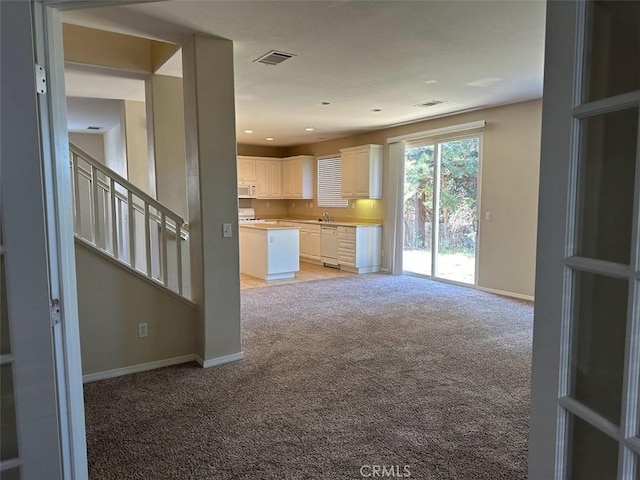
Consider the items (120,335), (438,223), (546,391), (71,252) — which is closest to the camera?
(546,391)

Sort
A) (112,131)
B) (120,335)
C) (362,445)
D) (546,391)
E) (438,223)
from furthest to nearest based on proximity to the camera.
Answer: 1. (112,131)
2. (438,223)
3. (120,335)
4. (362,445)
5. (546,391)

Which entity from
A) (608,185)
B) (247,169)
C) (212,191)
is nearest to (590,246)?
(608,185)

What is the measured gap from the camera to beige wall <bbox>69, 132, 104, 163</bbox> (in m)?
8.98

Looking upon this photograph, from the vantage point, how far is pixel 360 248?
786 cm

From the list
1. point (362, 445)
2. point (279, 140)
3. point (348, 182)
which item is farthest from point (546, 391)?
point (279, 140)

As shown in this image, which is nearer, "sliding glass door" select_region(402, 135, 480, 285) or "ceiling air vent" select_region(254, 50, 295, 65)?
"ceiling air vent" select_region(254, 50, 295, 65)

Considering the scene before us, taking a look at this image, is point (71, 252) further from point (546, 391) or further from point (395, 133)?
point (395, 133)

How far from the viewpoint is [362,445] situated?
237cm

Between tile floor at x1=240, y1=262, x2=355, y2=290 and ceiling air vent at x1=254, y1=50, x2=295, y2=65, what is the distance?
3740 mm

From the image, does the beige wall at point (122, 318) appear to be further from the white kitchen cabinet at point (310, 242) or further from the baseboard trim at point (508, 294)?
the white kitchen cabinet at point (310, 242)

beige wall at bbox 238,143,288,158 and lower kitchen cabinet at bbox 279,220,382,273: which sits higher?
beige wall at bbox 238,143,288,158

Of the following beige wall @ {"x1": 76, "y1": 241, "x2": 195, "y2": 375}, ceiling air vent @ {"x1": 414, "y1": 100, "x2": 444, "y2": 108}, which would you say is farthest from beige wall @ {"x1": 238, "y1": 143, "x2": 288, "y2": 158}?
beige wall @ {"x1": 76, "y1": 241, "x2": 195, "y2": 375}

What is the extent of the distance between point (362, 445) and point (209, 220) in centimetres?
Answer: 206

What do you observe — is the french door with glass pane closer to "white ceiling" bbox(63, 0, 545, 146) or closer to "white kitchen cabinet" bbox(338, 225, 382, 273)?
"white ceiling" bbox(63, 0, 545, 146)
